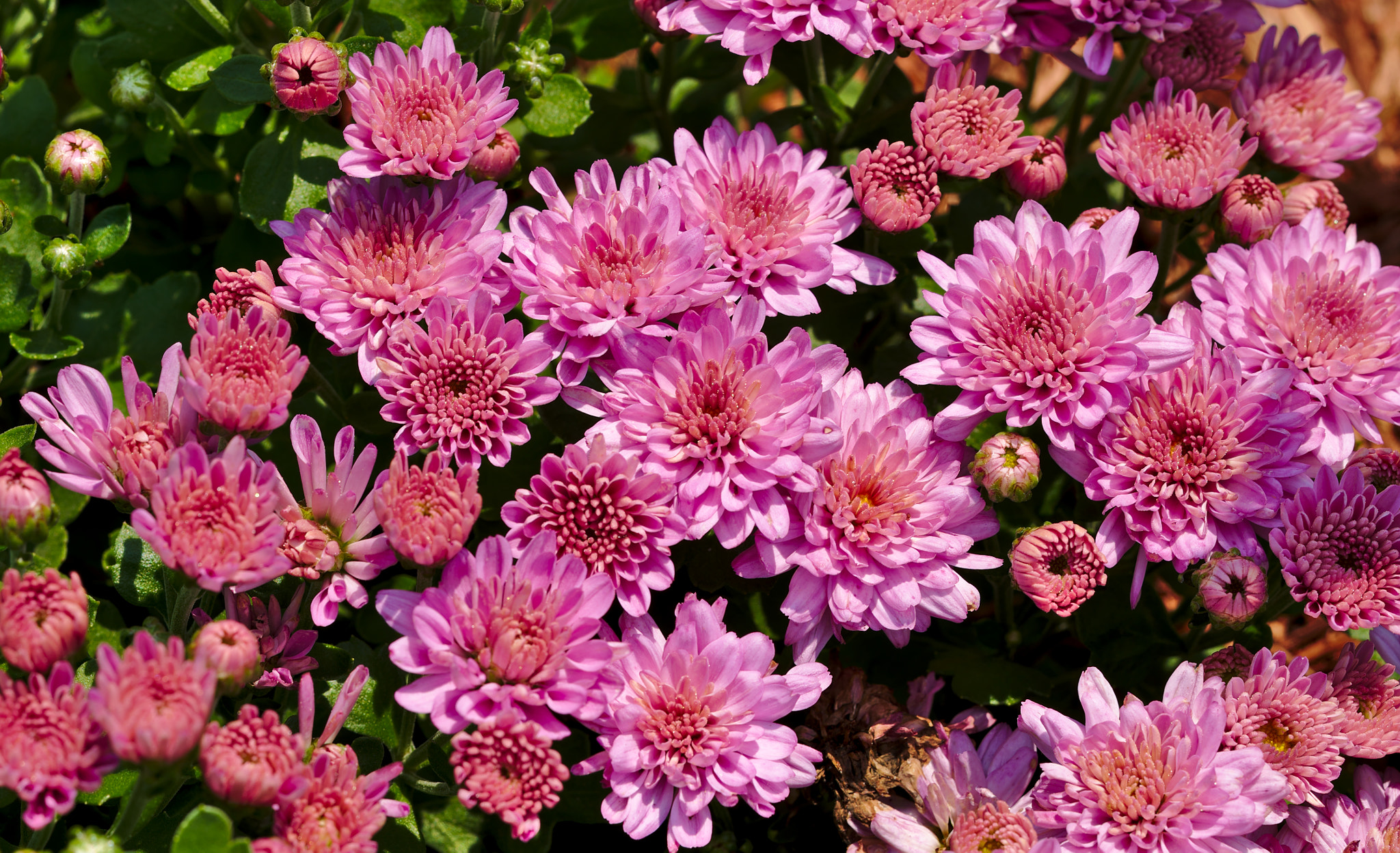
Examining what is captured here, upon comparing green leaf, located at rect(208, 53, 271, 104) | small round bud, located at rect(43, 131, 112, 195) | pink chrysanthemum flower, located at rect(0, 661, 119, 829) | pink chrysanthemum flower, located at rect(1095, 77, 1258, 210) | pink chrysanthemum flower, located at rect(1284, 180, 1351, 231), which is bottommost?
pink chrysanthemum flower, located at rect(1284, 180, 1351, 231)

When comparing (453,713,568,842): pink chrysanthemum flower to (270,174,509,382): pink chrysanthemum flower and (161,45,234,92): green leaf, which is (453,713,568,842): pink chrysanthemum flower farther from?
(161,45,234,92): green leaf

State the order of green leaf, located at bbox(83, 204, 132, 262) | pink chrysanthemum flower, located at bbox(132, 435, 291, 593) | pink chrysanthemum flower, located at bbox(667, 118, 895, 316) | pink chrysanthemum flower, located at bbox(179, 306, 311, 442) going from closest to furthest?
pink chrysanthemum flower, located at bbox(132, 435, 291, 593) < pink chrysanthemum flower, located at bbox(179, 306, 311, 442) < pink chrysanthemum flower, located at bbox(667, 118, 895, 316) < green leaf, located at bbox(83, 204, 132, 262)

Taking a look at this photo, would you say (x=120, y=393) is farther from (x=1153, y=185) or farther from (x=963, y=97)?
(x=1153, y=185)

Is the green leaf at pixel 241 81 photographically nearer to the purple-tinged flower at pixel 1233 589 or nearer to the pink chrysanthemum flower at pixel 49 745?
the pink chrysanthemum flower at pixel 49 745

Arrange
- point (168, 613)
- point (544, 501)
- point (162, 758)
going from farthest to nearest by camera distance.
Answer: point (168, 613) → point (544, 501) → point (162, 758)

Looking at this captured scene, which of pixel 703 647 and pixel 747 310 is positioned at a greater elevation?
pixel 747 310

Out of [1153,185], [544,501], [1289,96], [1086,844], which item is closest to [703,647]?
[544,501]

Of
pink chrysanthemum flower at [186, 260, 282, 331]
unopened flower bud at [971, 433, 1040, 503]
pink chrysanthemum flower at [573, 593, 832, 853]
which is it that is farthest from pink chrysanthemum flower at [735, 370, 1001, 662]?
pink chrysanthemum flower at [186, 260, 282, 331]
